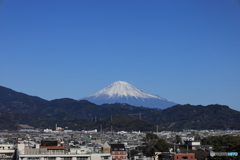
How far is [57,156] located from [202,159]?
22.5 metres

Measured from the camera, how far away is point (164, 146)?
78.7 metres

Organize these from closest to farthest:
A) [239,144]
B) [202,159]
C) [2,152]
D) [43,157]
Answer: [43,157], [2,152], [202,159], [239,144]

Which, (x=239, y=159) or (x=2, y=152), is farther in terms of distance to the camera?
(x=239, y=159)

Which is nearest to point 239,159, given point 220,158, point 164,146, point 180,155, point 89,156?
point 220,158

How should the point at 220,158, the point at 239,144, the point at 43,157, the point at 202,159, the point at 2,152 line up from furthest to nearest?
the point at 239,144 < the point at 202,159 < the point at 220,158 < the point at 2,152 < the point at 43,157

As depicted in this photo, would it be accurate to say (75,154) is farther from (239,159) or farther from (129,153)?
(129,153)

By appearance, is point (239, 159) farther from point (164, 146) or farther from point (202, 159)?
point (164, 146)

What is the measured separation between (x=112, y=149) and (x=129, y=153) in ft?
15.4

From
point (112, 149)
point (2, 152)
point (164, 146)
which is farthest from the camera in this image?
point (164, 146)

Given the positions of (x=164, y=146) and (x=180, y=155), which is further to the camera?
(x=164, y=146)

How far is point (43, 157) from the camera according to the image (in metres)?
38.8

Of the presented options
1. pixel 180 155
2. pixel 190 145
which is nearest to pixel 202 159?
pixel 180 155

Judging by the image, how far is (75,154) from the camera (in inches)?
1547

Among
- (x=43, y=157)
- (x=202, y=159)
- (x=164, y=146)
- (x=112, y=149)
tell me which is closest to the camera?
(x=43, y=157)
